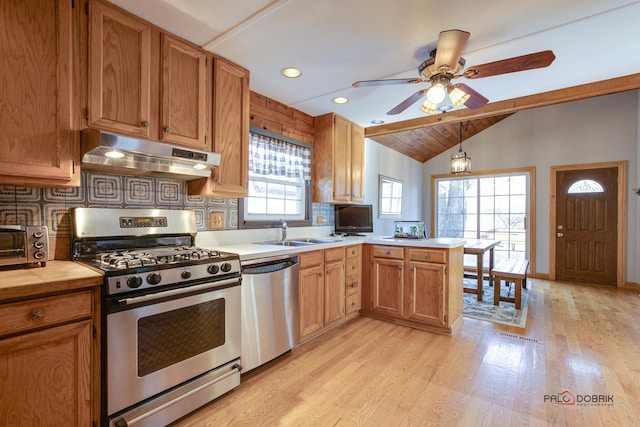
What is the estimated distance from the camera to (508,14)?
177 cm

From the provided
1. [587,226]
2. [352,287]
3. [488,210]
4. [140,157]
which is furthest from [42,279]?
[587,226]

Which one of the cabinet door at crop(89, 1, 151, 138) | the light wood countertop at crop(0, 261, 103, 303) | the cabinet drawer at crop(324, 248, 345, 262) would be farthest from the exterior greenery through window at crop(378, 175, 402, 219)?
the light wood countertop at crop(0, 261, 103, 303)

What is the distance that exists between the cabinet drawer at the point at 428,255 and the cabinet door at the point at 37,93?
9.16 feet

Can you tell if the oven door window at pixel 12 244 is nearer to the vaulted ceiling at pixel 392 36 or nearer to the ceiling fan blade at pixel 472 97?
the vaulted ceiling at pixel 392 36

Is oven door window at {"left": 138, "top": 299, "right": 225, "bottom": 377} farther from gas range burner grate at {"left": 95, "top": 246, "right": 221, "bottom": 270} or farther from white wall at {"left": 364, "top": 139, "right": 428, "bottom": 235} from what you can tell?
white wall at {"left": 364, "top": 139, "right": 428, "bottom": 235}

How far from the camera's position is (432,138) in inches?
233

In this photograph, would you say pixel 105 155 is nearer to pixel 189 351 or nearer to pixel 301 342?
pixel 189 351

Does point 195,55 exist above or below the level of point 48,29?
above

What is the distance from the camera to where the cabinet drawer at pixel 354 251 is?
10.6 ft

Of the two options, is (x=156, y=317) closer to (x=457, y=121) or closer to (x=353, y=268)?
(x=353, y=268)

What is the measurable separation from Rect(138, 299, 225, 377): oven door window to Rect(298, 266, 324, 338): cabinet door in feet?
2.80

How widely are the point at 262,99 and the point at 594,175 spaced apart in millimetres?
5704

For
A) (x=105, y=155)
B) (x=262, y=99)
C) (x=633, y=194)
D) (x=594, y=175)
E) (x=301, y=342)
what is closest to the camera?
(x=105, y=155)

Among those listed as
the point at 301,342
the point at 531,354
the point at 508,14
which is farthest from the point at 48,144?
the point at 531,354
